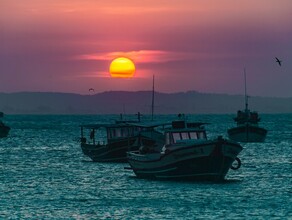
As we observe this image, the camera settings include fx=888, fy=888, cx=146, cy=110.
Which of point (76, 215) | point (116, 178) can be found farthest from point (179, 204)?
point (116, 178)

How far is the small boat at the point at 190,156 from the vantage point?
57688 mm

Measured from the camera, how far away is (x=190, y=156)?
5812 cm

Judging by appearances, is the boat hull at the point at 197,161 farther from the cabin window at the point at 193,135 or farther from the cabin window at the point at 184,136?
the cabin window at the point at 193,135

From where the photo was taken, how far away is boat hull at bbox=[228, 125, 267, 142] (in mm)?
127938

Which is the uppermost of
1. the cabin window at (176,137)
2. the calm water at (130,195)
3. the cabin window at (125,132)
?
the cabin window at (176,137)

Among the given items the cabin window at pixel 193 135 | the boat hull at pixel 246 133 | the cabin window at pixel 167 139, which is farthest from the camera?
the boat hull at pixel 246 133

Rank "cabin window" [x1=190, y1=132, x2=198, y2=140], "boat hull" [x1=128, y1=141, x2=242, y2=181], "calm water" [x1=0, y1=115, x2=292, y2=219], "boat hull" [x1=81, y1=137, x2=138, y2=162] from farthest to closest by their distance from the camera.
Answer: "boat hull" [x1=81, y1=137, x2=138, y2=162], "cabin window" [x1=190, y1=132, x2=198, y2=140], "boat hull" [x1=128, y1=141, x2=242, y2=181], "calm water" [x1=0, y1=115, x2=292, y2=219]

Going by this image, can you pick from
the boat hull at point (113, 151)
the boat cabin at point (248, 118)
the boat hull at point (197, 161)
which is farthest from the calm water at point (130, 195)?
the boat cabin at point (248, 118)

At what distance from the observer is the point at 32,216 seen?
44.9 metres

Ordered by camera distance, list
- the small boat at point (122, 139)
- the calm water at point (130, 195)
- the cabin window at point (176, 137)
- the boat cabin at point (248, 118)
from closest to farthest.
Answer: the calm water at point (130, 195), the cabin window at point (176, 137), the small boat at point (122, 139), the boat cabin at point (248, 118)

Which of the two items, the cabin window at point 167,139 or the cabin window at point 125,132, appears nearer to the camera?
the cabin window at point 167,139

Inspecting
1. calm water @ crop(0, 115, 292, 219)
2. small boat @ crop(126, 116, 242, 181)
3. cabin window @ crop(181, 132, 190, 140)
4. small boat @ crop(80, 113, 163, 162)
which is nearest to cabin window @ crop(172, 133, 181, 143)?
small boat @ crop(126, 116, 242, 181)

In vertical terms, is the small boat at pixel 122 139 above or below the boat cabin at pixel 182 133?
below

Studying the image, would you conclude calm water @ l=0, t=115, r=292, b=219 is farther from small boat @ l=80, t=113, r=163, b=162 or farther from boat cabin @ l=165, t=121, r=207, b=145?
boat cabin @ l=165, t=121, r=207, b=145
